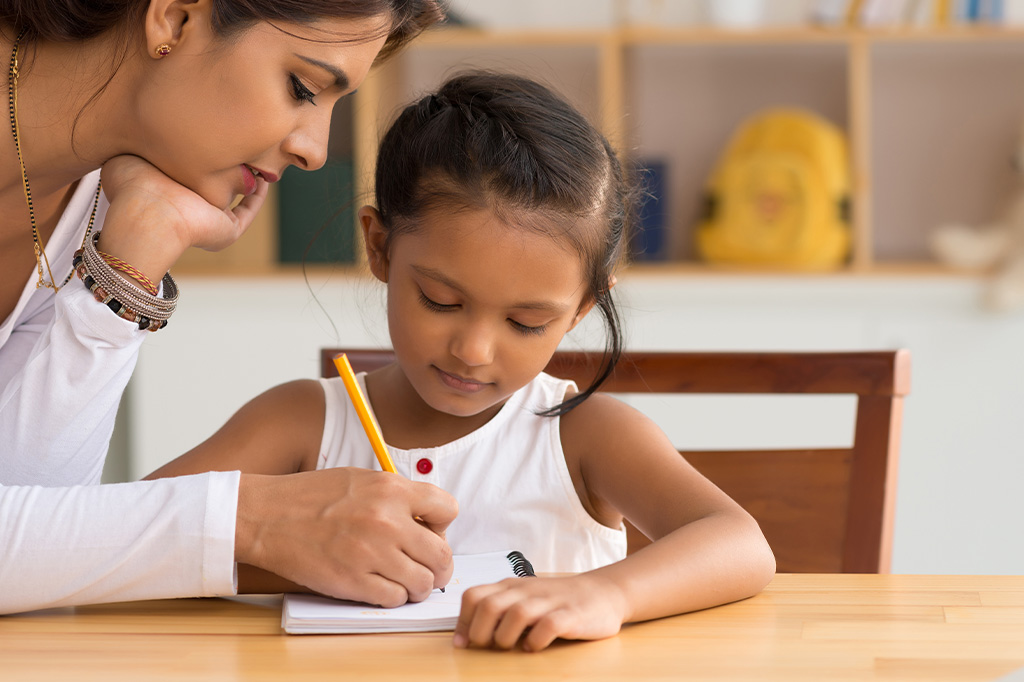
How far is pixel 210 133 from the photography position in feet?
3.13

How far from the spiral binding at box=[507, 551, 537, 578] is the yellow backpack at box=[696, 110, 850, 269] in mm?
1986

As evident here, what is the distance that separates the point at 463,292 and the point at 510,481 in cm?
22

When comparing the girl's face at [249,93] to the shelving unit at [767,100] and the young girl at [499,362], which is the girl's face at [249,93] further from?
the shelving unit at [767,100]

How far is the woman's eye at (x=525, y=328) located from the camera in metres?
0.93

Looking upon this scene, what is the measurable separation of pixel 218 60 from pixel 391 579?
19.6 inches

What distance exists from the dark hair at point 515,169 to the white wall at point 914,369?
4.73 feet

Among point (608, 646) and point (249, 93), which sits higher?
point (249, 93)

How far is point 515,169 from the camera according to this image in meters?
0.95

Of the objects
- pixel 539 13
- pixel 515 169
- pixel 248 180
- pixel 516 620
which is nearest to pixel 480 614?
pixel 516 620

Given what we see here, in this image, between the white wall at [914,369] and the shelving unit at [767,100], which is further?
the shelving unit at [767,100]

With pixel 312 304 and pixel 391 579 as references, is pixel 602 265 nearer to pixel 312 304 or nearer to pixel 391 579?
pixel 391 579

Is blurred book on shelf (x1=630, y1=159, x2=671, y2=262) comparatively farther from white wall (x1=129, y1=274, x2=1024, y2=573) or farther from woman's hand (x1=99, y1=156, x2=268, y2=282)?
woman's hand (x1=99, y1=156, x2=268, y2=282)

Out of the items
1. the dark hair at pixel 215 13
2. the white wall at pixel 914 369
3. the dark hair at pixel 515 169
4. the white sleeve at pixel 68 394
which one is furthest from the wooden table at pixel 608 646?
the white wall at pixel 914 369

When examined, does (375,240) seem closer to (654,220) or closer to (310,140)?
(310,140)
